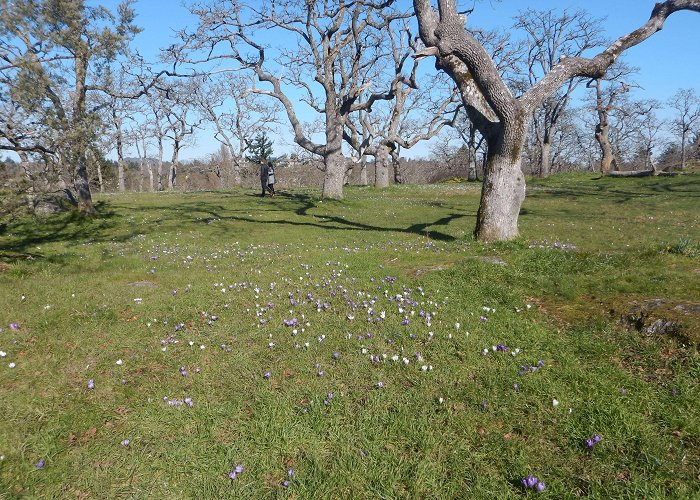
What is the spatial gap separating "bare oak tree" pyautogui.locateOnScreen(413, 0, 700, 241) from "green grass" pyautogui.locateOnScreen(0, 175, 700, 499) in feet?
6.52

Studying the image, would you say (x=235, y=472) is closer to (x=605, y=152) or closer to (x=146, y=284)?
(x=146, y=284)

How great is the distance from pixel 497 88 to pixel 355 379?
8745 mm

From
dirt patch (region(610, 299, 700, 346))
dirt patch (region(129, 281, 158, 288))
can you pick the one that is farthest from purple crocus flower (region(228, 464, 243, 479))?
dirt patch (region(129, 281, 158, 288))

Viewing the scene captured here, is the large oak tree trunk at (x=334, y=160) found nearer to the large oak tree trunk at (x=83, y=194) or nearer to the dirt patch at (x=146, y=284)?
the large oak tree trunk at (x=83, y=194)

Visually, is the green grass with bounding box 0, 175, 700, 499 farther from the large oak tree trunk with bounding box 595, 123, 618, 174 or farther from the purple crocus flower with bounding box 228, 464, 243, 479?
the large oak tree trunk with bounding box 595, 123, 618, 174

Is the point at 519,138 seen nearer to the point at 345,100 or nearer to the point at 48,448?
the point at 48,448

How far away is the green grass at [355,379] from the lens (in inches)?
134

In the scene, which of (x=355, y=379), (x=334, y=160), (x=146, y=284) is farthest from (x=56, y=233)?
(x=355, y=379)

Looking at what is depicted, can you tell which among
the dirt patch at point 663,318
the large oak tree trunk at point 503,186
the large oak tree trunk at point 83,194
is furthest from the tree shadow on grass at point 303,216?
the dirt patch at point 663,318

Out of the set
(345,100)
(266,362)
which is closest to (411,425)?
(266,362)

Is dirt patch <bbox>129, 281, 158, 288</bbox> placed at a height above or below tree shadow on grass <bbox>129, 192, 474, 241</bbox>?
below

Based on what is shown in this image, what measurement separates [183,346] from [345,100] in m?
20.8

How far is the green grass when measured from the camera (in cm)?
340

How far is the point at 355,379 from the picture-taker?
Answer: 4.80 meters
